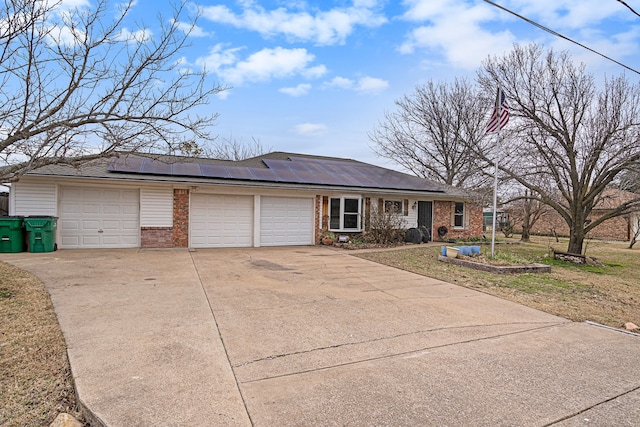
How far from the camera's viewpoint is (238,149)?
110 feet

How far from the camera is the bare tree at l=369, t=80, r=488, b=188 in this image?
25.2 m

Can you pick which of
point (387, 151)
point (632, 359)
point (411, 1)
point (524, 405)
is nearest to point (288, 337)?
point (524, 405)

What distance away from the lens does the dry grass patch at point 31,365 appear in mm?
2549

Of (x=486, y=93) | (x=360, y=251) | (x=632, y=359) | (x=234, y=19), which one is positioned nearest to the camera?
(x=632, y=359)

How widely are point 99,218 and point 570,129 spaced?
1634 cm

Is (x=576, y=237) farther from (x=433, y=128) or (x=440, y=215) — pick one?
(x=433, y=128)

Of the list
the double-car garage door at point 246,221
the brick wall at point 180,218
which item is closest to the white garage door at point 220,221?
the double-car garage door at point 246,221

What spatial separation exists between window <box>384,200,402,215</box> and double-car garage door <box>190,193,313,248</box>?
3253 mm

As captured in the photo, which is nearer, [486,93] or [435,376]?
[435,376]

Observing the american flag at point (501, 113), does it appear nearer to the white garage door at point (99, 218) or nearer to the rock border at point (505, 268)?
the rock border at point (505, 268)

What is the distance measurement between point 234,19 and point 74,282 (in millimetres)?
6850

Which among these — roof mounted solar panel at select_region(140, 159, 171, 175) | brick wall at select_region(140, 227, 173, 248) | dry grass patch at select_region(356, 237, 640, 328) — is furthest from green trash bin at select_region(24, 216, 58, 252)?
dry grass patch at select_region(356, 237, 640, 328)

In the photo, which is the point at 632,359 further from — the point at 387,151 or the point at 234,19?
the point at 387,151

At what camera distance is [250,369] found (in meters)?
3.21
